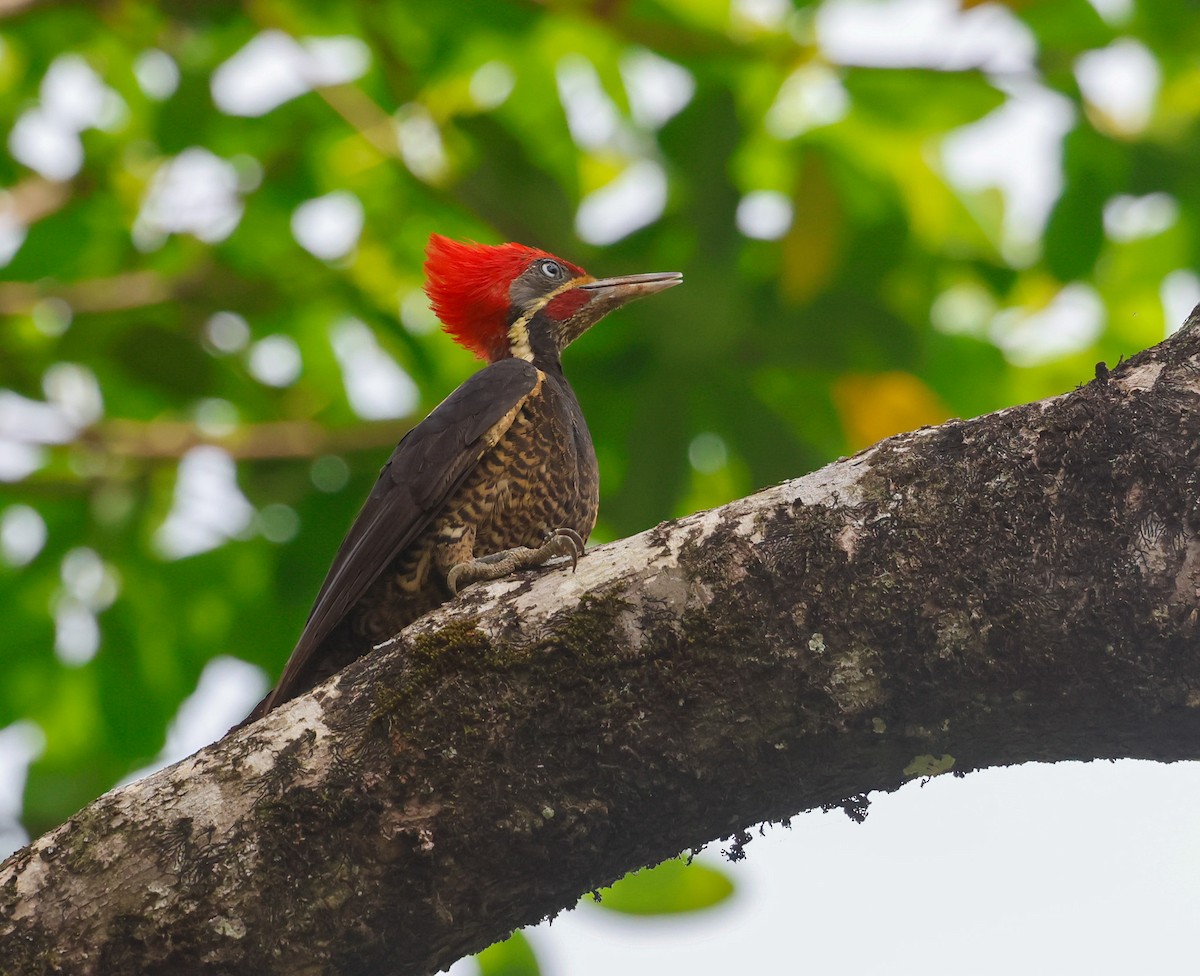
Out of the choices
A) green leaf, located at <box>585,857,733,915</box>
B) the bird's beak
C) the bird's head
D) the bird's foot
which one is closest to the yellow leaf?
the bird's beak

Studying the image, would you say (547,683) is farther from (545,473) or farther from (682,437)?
(682,437)

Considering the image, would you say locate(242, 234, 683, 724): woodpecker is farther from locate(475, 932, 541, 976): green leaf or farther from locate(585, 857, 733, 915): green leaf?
locate(475, 932, 541, 976): green leaf

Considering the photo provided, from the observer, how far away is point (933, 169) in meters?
5.25

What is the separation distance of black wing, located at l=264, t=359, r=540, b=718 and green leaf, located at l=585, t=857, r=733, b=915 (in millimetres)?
1208

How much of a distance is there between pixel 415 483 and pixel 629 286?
1182 millimetres

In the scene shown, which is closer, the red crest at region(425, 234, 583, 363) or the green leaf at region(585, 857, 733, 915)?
the green leaf at region(585, 857, 733, 915)

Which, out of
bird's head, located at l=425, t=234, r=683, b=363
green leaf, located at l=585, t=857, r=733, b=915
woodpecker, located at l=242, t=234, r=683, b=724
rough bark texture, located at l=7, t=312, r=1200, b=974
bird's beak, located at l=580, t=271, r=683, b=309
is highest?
bird's head, located at l=425, t=234, r=683, b=363

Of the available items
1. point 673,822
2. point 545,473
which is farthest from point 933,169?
point 673,822

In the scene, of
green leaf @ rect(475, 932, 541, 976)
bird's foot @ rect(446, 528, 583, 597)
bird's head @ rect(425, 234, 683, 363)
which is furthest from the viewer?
bird's head @ rect(425, 234, 683, 363)

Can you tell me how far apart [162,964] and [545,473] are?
1.90 metres

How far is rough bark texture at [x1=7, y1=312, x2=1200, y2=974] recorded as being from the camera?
6.63ft

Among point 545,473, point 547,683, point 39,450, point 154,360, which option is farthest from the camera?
point 39,450

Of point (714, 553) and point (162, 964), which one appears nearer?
point (162, 964)

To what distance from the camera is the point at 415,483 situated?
11.4 ft
